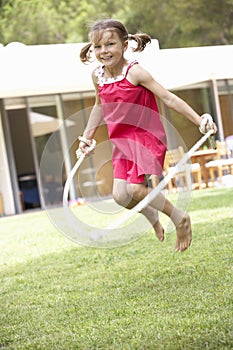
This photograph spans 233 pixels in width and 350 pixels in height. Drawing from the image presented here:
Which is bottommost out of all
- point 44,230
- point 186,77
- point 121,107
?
point 44,230

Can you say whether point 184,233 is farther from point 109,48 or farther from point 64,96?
point 64,96

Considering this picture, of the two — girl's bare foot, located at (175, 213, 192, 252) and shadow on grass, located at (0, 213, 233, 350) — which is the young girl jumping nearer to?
girl's bare foot, located at (175, 213, 192, 252)

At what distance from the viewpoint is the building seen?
15938 millimetres

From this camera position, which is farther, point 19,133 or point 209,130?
point 19,133

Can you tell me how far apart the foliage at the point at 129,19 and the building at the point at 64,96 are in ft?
41.4

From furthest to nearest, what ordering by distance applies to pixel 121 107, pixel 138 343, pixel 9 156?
pixel 9 156, pixel 121 107, pixel 138 343

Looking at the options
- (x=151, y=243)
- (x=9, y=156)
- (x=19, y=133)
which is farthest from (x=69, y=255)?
(x=19, y=133)

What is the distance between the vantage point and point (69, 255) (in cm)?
776

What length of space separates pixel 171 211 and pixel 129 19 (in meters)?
29.0

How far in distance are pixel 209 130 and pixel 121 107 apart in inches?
24.2

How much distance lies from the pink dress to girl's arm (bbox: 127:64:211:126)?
0.05m

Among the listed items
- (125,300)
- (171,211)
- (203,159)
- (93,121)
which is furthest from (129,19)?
(125,300)

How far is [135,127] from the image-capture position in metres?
4.66

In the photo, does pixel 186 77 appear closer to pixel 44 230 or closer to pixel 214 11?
pixel 44 230
